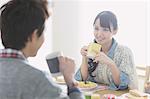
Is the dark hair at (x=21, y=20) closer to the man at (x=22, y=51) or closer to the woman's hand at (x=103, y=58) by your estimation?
the man at (x=22, y=51)

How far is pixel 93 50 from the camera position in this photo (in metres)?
2.10

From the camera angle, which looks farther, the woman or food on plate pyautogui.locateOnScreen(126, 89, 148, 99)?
the woman

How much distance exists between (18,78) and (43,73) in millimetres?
87

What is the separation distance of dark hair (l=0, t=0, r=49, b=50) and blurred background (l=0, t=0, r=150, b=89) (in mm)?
1711

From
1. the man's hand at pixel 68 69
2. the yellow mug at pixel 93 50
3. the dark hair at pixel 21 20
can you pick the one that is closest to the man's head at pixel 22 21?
the dark hair at pixel 21 20

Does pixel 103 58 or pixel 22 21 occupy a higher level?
pixel 22 21

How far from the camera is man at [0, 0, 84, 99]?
1068 mm

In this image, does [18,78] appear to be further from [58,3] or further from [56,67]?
[58,3]

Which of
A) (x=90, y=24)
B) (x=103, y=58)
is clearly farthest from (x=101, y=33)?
(x=90, y=24)

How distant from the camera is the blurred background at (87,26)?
296 centimetres

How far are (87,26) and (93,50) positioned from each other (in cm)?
127

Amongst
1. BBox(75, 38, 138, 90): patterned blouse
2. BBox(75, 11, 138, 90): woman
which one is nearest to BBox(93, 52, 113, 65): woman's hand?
BBox(75, 11, 138, 90): woman

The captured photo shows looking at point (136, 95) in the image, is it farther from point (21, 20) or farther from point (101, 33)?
point (21, 20)

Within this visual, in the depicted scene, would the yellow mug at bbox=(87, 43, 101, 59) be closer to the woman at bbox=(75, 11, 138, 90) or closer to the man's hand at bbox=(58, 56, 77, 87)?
the woman at bbox=(75, 11, 138, 90)
